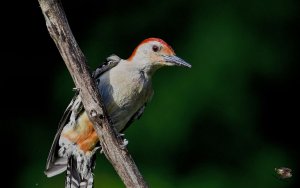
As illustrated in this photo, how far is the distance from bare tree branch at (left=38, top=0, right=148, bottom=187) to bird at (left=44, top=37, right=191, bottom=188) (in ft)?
2.29

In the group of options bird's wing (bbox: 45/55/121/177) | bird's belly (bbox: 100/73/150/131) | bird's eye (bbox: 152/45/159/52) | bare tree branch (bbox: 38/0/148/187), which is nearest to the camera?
bare tree branch (bbox: 38/0/148/187)

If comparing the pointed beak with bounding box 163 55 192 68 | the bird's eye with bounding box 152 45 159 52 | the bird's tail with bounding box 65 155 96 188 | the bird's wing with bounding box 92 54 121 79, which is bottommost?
the bird's tail with bounding box 65 155 96 188

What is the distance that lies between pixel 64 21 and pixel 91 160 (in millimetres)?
1517

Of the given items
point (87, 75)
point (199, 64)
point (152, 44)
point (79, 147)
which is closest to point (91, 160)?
point (79, 147)

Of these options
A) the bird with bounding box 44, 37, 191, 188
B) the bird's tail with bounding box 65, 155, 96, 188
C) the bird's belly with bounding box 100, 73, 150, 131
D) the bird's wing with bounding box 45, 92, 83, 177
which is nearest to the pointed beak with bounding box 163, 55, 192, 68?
the bird with bounding box 44, 37, 191, 188

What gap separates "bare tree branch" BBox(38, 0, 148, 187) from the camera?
14.0 feet

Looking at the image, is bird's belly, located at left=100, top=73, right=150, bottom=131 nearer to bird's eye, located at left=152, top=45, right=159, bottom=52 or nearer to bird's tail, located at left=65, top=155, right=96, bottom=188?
bird's eye, located at left=152, top=45, right=159, bottom=52

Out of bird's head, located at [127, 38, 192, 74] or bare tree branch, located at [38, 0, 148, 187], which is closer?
bare tree branch, located at [38, 0, 148, 187]

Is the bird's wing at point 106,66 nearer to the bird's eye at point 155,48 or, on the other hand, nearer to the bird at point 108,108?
the bird at point 108,108

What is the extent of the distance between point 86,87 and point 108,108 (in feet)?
2.89

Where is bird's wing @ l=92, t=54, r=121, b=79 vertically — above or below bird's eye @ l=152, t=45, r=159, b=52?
below

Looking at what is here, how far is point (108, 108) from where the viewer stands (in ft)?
17.3

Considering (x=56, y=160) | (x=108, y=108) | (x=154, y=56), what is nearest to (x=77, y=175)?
(x=56, y=160)

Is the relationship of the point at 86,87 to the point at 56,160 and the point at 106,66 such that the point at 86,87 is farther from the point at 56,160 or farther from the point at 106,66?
the point at 56,160
